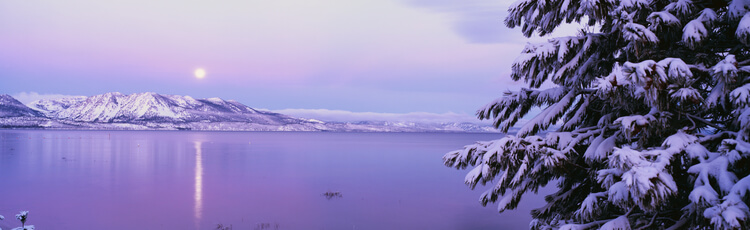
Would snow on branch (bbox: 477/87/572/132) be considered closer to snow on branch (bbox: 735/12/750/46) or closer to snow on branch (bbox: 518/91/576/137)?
snow on branch (bbox: 518/91/576/137)

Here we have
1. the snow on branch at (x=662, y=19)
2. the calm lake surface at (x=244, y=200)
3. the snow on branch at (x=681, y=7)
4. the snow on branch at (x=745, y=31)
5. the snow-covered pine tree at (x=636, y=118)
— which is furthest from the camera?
the calm lake surface at (x=244, y=200)

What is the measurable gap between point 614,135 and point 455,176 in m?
37.4

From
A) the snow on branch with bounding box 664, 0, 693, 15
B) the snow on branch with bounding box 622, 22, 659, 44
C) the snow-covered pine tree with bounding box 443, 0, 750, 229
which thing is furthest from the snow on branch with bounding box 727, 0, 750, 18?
the snow on branch with bounding box 622, 22, 659, 44

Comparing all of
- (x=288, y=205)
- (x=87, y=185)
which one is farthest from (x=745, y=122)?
(x=87, y=185)

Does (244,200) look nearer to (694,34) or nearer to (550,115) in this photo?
(550,115)

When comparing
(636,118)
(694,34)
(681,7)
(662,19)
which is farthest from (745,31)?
(636,118)

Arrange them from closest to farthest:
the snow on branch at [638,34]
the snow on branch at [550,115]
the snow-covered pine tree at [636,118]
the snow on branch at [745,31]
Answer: the snow-covered pine tree at [636,118] → the snow on branch at [745,31] → the snow on branch at [638,34] → the snow on branch at [550,115]

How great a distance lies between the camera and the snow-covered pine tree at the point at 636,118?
416 cm

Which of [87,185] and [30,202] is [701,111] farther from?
[87,185]

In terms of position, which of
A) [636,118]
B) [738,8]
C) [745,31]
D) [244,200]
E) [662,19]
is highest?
[738,8]

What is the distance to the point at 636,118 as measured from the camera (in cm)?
477

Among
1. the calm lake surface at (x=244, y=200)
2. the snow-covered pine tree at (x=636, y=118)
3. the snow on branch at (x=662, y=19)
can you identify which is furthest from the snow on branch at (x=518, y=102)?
the calm lake surface at (x=244, y=200)

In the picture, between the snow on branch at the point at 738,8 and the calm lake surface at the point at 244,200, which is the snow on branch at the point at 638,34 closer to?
the snow on branch at the point at 738,8

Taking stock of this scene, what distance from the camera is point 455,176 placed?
42125 millimetres
